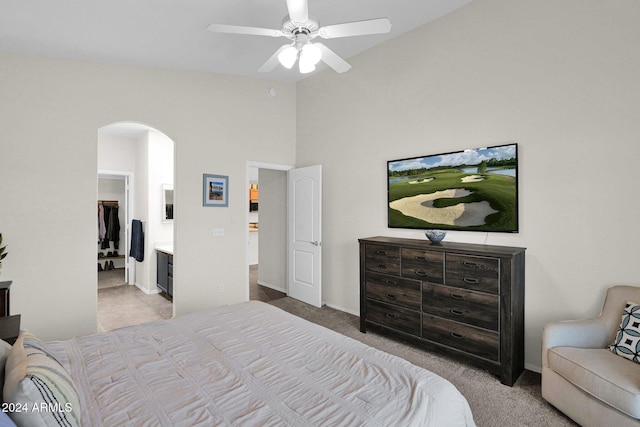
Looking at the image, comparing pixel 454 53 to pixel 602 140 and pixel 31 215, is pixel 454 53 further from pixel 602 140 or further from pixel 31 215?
pixel 31 215

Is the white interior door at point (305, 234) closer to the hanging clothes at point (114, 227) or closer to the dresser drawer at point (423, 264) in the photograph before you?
the dresser drawer at point (423, 264)

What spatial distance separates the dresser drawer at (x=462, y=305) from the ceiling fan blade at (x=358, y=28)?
7.04ft

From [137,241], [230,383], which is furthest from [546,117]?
[137,241]

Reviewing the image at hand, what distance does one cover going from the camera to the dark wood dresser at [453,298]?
260 centimetres

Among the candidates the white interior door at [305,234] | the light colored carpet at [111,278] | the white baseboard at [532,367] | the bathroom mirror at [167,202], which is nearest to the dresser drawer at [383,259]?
the white interior door at [305,234]

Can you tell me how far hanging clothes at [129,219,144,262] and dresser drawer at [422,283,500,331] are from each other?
4.80 meters

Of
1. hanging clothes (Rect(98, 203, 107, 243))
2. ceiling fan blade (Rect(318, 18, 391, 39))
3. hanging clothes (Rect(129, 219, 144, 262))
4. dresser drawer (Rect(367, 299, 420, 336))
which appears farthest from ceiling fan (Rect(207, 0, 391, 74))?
hanging clothes (Rect(98, 203, 107, 243))

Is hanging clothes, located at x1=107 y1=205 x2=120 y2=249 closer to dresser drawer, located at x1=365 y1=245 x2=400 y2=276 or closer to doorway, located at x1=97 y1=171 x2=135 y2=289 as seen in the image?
doorway, located at x1=97 y1=171 x2=135 y2=289

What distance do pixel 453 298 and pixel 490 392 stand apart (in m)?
0.73

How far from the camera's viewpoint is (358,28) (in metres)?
2.26

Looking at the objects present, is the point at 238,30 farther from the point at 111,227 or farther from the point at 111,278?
the point at 111,227

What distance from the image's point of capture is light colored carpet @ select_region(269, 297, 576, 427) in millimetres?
2172

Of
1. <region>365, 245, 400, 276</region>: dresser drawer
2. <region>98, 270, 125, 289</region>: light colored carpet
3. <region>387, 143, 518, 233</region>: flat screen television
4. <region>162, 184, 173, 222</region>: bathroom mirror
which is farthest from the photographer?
<region>98, 270, 125, 289</region>: light colored carpet

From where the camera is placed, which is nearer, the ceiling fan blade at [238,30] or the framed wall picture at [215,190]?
the ceiling fan blade at [238,30]
